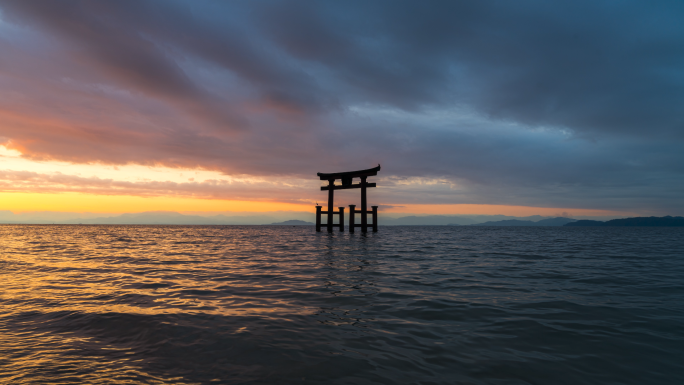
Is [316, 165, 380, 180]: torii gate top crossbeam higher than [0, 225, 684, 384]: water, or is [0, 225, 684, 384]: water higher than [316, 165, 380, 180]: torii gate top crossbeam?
[316, 165, 380, 180]: torii gate top crossbeam

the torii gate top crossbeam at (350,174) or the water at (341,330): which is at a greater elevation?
the torii gate top crossbeam at (350,174)

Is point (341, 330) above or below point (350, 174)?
below

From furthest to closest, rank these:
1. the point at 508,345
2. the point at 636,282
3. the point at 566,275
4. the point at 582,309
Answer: the point at 566,275 → the point at 636,282 → the point at 582,309 → the point at 508,345

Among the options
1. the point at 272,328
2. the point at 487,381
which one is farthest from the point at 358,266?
the point at 487,381

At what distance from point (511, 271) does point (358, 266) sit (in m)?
4.93

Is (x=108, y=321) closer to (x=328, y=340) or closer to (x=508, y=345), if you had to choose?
(x=328, y=340)

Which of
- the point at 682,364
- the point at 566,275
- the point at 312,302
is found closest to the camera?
the point at 682,364

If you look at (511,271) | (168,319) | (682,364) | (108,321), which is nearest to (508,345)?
(682,364)

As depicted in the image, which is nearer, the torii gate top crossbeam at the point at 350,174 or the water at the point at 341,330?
the water at the point at 341,330

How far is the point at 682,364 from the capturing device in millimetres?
3906

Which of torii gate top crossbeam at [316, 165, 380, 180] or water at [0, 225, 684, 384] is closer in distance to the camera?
water at [0, 225, 684, 384]

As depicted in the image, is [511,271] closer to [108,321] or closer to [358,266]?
[358,266]

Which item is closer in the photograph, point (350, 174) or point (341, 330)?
point (341, 330)

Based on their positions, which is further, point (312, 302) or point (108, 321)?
point (312, 302)
